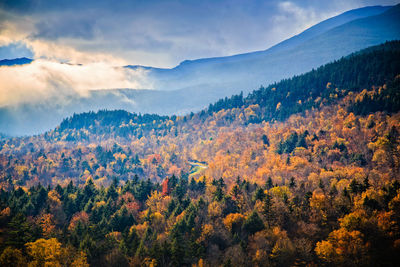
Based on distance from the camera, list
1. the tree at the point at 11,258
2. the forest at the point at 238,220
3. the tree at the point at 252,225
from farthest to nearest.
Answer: the tree at the point at 252,225 → the forest at the point at 238,220 → the tree at the point at 11,258

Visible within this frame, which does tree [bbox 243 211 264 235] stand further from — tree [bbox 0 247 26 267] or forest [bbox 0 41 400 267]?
tree [bbox 0 247 26 267]

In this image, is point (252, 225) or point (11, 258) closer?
point (11, 258)

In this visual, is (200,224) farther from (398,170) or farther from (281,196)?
(398,170)

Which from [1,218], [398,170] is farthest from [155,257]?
[398,170]

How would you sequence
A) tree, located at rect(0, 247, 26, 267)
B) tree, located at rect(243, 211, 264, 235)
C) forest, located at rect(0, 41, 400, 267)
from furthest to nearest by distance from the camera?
1. tree, located at rect(243, 211, 264, 235)
2. forest, located at rect(0, 41, 400, 267)
3. tree, located at rect(0, 247, 26, 267)

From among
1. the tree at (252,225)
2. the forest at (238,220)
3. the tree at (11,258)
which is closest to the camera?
the tree at (11,258)

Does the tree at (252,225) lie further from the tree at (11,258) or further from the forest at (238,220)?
the tree at (11,258)

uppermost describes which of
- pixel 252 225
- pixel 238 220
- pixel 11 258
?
pixel 11 258

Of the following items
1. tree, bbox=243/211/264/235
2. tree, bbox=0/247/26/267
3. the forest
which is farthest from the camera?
tree, bbox=243/211/264/235

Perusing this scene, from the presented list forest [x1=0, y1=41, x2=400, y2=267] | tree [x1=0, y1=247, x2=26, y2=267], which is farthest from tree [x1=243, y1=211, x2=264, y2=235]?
tree [x1=0, y1=247, x2=26, y2=267]

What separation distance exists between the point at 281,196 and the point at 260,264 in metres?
33.9

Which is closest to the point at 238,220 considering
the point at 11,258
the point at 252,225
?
the point at 252,225

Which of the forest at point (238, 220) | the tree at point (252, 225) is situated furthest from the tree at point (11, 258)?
the tree at point (252, 225)

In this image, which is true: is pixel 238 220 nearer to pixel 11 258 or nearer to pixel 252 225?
pixel 252 225
